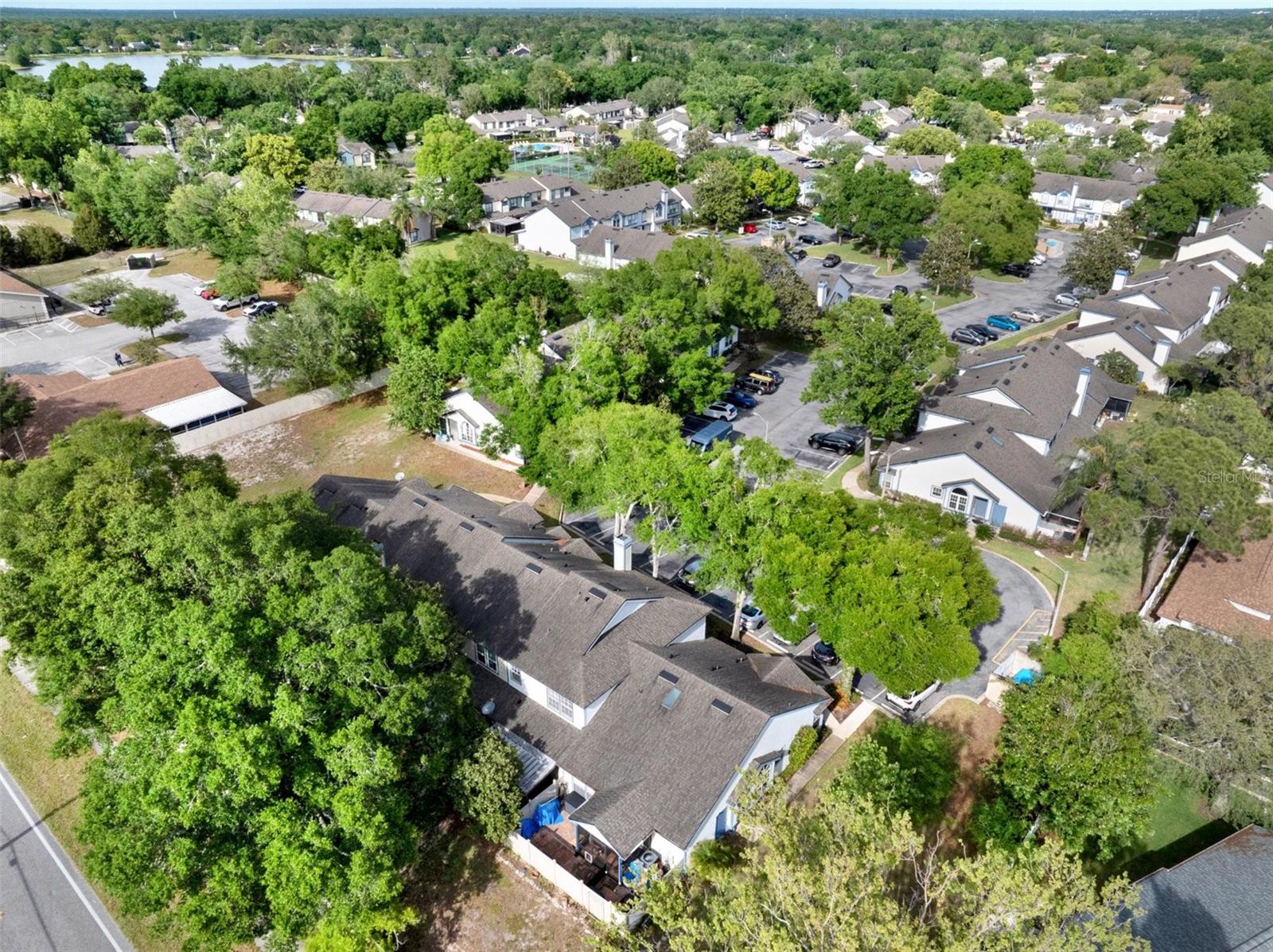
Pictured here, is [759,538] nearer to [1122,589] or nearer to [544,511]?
[544,511]

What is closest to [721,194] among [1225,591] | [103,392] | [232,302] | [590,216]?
[590,216]

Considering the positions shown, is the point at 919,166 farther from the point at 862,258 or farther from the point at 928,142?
the point at 862,258

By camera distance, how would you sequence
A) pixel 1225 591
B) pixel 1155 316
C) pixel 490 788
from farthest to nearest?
pixel 1155 316 → pixel 1225 591 → pixel 490 788

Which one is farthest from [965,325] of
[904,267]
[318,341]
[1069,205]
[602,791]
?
[602,791]

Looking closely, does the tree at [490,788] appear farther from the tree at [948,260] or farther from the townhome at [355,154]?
the townhome at [355,154]

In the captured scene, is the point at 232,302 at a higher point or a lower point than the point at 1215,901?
lower

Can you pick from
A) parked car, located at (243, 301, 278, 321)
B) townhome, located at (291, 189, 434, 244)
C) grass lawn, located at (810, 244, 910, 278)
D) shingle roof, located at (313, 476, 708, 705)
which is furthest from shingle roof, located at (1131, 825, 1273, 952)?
townhome, located at (291, 189, 434, 244)

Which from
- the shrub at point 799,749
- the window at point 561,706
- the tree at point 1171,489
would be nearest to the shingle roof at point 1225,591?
the tree at point 1171,489
